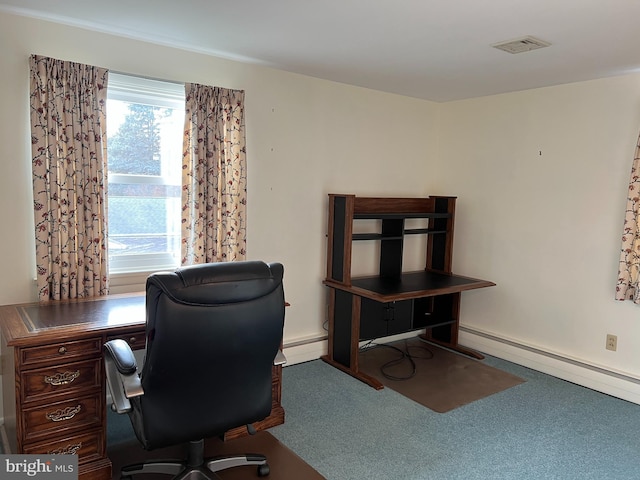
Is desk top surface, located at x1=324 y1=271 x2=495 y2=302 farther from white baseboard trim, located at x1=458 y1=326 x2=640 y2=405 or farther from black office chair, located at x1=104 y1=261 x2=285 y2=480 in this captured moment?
black office chair, located at x1=104 y1=261 x2=285 y2=480

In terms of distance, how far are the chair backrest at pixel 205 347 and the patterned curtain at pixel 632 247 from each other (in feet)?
8.25

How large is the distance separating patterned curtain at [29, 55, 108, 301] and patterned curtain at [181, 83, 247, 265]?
1.68 feet

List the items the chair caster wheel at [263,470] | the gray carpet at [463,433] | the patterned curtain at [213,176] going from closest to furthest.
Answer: the chair caster wheel at [263,470], the gray carpet at [463,433], the patterned curtain at [213,176]

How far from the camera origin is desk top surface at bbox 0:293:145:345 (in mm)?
2074

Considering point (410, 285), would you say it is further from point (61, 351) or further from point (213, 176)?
point (61, 351)

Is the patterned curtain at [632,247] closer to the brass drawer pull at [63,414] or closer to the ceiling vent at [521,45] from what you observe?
the ceiling vent at [521,45]

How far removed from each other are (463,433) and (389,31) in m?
2.26

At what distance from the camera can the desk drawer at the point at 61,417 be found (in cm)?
204

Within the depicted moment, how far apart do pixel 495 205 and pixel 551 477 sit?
2.26 metres

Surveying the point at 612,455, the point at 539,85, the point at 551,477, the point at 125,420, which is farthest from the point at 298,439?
the point at 539,85

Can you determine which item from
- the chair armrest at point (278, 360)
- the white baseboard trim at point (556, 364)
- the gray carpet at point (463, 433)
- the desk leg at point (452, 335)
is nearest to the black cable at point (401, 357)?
the desk leg at point (452, 335)

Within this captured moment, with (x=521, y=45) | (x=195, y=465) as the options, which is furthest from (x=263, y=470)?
(x=521, y=45)

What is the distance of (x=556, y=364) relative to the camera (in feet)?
11.9

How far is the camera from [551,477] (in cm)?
235
